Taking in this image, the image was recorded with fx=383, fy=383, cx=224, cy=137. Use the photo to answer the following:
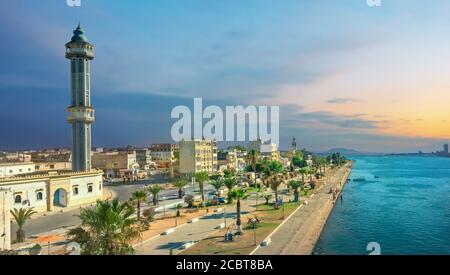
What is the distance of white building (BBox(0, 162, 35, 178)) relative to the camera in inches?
1977

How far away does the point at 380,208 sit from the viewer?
1831 inches

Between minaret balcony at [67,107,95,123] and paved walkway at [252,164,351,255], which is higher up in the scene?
minaret balcony at [67,107,95,123]

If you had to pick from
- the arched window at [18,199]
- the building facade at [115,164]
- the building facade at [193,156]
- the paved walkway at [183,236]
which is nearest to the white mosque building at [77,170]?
the arched window at [18,199]

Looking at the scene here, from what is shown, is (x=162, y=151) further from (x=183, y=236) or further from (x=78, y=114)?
(x=183, y=236)

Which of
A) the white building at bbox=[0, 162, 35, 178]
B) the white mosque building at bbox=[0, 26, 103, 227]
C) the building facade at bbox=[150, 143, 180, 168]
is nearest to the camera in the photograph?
the white mosque building at bbox=[0, 26, 103, 227]

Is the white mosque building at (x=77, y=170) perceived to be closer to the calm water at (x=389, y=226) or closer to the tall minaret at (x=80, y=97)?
the tall minaret at (x=80, y=97)

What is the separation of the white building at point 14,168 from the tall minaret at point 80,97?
10.2m


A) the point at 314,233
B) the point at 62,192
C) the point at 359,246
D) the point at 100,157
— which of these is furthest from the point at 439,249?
the point at 100,157

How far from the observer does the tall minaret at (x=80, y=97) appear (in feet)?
150

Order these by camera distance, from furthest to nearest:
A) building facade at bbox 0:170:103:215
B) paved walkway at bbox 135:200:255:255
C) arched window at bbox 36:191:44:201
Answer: arched window at bbox 36:191:44:201
building facade at bbox 0:170:103:215
paved walkway at bbox 135:200:255:255

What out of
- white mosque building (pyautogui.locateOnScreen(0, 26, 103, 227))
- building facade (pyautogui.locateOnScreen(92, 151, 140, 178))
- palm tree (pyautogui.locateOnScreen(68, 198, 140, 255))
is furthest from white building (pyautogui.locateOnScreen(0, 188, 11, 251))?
building facade (pyautogui.locateOnScreen(92, 151, 140, 178))

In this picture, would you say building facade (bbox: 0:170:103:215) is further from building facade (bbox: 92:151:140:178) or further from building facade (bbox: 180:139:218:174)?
building facade (bbox: 92:151:140:178)

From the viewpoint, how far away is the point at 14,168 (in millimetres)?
53250
